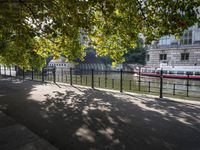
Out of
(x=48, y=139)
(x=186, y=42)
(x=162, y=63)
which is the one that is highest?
(x=186, y=42)

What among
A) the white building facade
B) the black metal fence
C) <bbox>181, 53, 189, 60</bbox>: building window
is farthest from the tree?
<bbox>181, 53, 189, 60</bbox>: building window

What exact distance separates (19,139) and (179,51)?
35579 millimetres

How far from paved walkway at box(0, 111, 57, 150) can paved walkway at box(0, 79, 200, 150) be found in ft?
0.15

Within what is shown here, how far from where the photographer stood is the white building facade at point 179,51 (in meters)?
31.9

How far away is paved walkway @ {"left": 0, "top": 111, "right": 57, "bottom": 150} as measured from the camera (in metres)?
3.71

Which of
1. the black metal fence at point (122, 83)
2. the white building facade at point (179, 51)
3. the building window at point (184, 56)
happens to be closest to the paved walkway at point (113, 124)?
the black metal fence at point (122, 83)

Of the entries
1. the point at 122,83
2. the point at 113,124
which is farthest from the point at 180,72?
the point at 113,124

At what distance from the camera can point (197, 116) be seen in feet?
19.2

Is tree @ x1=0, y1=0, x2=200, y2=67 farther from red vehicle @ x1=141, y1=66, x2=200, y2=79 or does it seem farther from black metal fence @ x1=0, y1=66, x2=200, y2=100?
red vehicle @ x1=141, y1=66, x2=200, y2=79

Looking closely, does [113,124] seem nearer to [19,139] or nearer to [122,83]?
[19,139]

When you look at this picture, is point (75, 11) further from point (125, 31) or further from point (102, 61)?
point (102, 61)

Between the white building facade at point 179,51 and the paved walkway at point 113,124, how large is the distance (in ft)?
87.3

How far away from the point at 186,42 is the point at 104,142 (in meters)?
35.0

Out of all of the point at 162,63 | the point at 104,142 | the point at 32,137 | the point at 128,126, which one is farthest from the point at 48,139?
the point at 162,63
